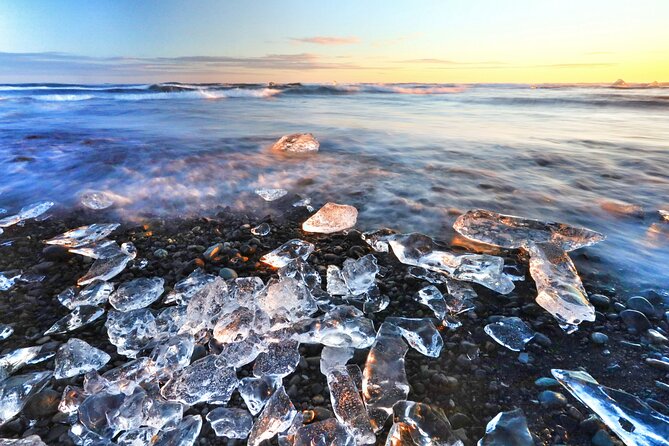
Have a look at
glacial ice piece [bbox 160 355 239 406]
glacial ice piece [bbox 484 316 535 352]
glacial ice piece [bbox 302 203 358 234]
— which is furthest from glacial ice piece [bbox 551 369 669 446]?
glacial ice piece [bbox 302 203 358 234]

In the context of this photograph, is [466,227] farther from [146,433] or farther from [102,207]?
[102,207]

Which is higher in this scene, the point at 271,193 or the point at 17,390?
the point at 271,193

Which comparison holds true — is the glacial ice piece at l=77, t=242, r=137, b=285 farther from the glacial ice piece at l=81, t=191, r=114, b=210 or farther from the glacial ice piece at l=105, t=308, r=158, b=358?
the glacial ice piece at l=81, t=191, r=114, b=210

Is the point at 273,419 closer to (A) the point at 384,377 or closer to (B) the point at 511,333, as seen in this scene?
(A) the point at 384,377

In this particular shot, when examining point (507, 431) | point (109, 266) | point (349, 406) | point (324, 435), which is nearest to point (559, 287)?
point (507, 431)

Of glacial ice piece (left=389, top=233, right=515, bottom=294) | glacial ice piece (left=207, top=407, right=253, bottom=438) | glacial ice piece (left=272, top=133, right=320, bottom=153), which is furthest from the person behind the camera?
glacial ice piece (left=272, top=133, right=320, bottom=153)

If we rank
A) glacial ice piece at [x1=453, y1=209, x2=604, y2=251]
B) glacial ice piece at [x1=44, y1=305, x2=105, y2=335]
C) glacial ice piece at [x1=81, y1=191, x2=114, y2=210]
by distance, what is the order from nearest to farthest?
glacial ice piece at [x1=44, y1=305, x2=105, y2=335], glacial ice piece at [x1=453, y1=209, x2=604, y2=251], glacial ice piece at [x1=81, y1=191, x2=114, y2=210]
